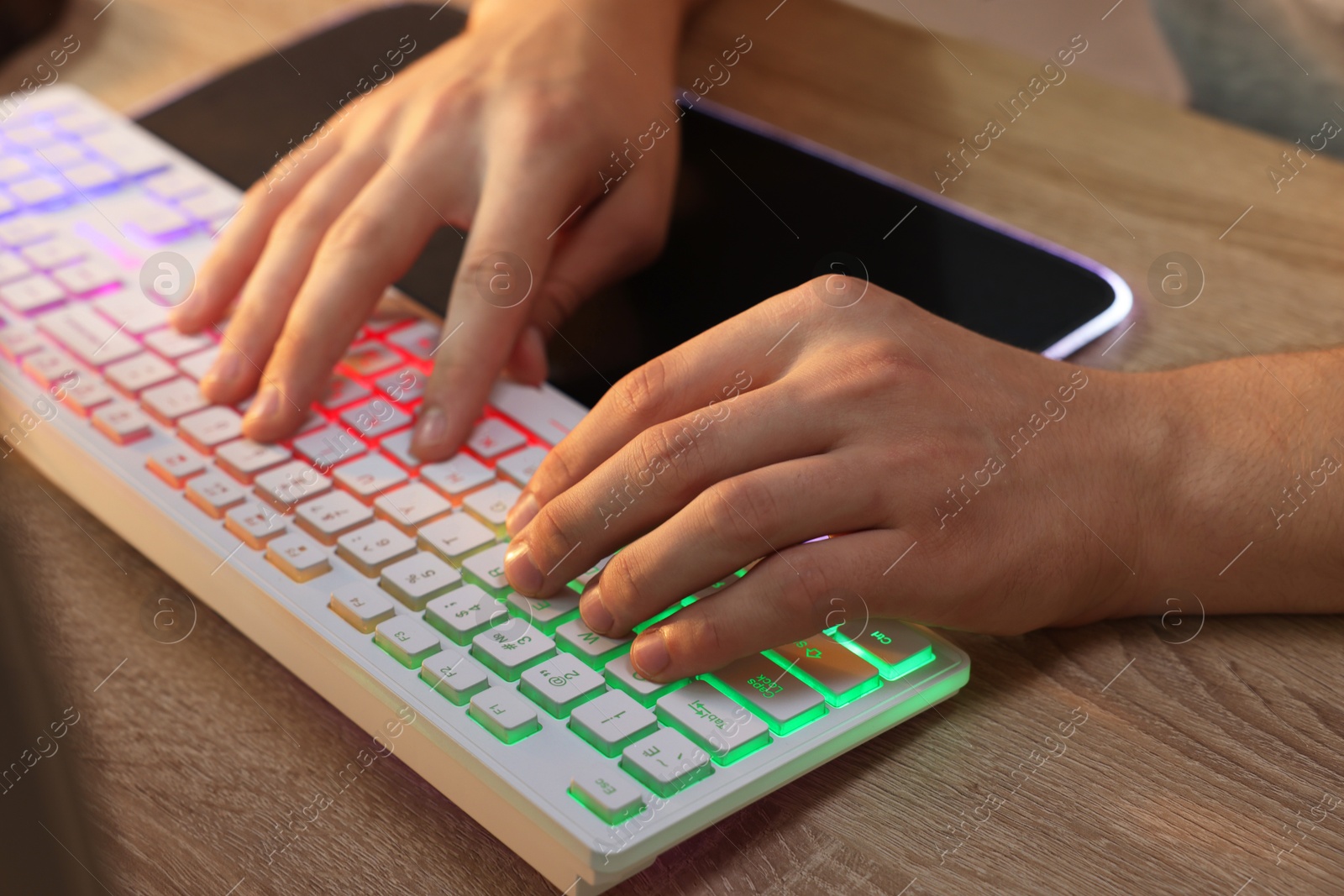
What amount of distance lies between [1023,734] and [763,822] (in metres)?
0.13

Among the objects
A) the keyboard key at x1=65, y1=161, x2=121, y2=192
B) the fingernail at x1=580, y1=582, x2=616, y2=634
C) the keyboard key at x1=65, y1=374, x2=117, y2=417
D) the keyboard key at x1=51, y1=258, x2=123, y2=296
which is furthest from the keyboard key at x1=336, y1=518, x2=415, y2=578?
the keyboard key at x1=65, y1=161, x2=121, y2=192

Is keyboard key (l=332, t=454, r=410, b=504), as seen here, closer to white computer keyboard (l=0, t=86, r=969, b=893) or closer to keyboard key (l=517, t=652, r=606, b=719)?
white computer keyboard (l=0, t=86, r=969, b=893)

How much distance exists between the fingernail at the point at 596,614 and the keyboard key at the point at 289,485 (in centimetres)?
18

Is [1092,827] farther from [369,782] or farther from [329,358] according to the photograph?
[329,358]

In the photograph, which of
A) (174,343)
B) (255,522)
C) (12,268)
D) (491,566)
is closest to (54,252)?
(12,268)

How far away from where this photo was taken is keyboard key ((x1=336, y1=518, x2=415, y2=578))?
1.82ft

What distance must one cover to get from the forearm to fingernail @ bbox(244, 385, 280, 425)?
492 mm

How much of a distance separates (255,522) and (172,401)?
0.47 ft

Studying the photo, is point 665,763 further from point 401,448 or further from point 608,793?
point 401,448

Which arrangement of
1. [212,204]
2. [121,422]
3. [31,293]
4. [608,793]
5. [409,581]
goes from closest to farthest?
[608,793] → [409,581] → [121,422] → [31,293] → [212,204]

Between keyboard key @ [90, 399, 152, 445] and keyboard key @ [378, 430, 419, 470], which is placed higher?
keyboard key @ [378, 430, 419, 470]

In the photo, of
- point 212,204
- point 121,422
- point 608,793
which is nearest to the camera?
point 608,793

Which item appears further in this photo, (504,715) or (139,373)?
(139,373)

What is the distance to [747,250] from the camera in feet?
2.61
